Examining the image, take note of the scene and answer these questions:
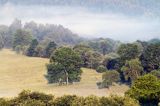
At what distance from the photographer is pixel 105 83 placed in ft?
434

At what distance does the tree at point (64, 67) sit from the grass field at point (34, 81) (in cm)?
247

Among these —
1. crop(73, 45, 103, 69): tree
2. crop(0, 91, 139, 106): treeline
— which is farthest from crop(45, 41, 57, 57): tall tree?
crop(0, 91, 139, 106): treeline

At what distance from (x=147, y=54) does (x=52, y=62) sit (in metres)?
26.1

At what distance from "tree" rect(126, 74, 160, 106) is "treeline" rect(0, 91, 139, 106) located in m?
Result: 11.2

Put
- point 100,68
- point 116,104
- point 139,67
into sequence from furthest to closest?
point 100,68, point 139,67, point 116,104

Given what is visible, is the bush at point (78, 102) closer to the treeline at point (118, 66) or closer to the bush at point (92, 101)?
the bush at point (92, 101)

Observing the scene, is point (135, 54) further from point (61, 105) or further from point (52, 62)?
point (61, 105)

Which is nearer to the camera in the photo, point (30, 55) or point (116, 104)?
point (116, 104)

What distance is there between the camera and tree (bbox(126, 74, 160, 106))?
91500 millimetres

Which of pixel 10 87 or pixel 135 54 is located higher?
pixel 135 54

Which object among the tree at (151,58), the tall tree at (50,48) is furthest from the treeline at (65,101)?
the tall tree at (50,48)

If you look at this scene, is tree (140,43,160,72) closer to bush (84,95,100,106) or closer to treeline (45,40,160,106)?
treeline (45,40,160,106)

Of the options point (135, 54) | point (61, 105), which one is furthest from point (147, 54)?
point (61, 105)

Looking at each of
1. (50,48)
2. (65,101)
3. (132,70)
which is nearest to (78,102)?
(65,101)
